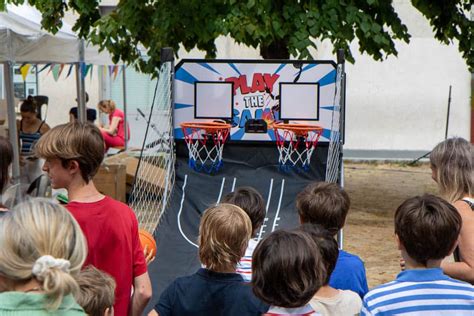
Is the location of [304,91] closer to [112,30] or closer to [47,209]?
[112,30]

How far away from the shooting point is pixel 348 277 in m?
3.46

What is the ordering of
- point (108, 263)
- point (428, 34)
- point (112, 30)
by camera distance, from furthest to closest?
point (428, 34)
point (112, 30)
point (108, 263)

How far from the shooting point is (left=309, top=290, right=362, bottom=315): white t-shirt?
3.07 meters

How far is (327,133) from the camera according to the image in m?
7.47

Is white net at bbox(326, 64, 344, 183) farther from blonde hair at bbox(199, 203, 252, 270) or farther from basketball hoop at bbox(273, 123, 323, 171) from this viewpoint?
blonde hair at bbox(199, 203, 252, 270)

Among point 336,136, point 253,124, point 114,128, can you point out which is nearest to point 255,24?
point 253,124

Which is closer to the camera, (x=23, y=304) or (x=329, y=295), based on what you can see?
(x=23, y=304)

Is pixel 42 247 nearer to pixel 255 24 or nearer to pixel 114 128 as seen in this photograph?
pixel 255 24

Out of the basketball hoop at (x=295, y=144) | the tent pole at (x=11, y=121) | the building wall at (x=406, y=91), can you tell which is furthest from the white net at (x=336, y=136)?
the building wall at (x=406, y=91)

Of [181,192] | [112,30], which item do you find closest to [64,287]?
[181,192]

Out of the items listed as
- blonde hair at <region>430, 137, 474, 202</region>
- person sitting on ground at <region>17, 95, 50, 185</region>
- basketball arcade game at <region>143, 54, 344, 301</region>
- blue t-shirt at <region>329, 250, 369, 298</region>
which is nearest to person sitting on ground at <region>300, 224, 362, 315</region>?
blue t-shirt at <region>329, 250, 369, 298</region>

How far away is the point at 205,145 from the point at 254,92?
665 mm

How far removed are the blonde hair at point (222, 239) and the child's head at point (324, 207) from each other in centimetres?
54

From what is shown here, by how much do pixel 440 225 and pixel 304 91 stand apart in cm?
471
